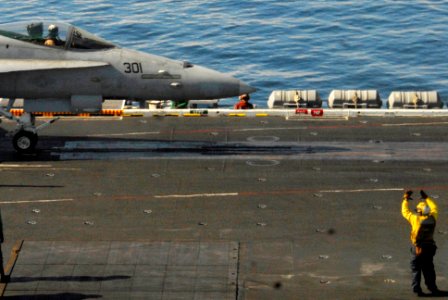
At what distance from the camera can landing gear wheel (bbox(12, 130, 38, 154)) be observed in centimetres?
3241

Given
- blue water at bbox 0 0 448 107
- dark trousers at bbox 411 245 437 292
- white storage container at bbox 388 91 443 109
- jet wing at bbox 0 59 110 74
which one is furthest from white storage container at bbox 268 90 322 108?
blue water at bbox 0 0 448 107

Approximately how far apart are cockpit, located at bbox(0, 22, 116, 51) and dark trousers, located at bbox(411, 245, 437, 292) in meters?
13.5

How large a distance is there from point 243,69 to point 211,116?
29639 mm

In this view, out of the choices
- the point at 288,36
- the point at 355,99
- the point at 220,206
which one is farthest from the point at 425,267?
the point at 288,36

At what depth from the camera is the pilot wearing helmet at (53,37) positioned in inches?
1254

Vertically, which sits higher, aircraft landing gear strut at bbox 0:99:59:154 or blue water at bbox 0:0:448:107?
blue water at bbox 0:0:448:107

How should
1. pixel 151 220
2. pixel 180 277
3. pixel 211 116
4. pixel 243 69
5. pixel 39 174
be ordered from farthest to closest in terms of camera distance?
pixel 243 69 → pixel 211 116 → pixel 39 174 → pixel 151 220 → pixel 180 277

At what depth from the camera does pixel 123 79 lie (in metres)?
32.3

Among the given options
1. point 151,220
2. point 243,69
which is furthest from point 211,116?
point 243,69

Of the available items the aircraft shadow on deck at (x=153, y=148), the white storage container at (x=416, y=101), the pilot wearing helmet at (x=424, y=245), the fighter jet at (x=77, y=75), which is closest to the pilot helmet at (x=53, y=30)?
the fighter jet at (x=77, y=75)

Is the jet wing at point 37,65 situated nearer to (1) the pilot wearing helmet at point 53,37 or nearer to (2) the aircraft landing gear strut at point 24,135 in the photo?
(1) the pilot wearing helmet at point 53,37

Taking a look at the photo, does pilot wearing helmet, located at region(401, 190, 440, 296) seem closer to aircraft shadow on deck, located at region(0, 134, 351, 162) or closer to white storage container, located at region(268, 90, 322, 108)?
aircraft shadow on deck, located at region(0, 134, 351, 162)

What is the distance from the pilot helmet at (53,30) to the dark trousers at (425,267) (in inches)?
546

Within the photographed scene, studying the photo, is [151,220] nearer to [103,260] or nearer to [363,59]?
[103,260]
